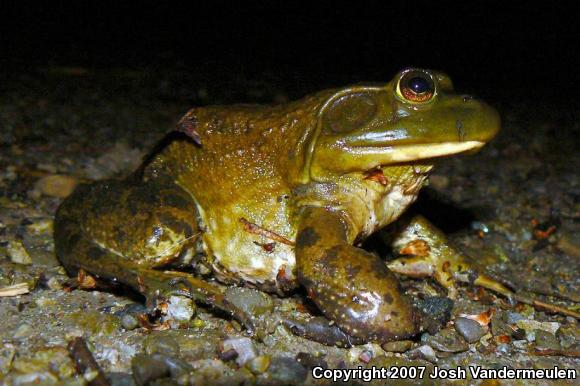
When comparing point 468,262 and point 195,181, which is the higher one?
point 195,181

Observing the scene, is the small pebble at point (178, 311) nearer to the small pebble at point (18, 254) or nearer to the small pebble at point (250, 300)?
the small pebble at point (250, 300)

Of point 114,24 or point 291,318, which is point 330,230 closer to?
point 291,318

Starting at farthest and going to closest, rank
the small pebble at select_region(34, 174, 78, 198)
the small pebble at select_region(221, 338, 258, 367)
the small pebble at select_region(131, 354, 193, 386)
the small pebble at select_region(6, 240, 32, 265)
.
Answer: the small pebble at select_region(34, 174, 78, 198), the small pebble at select_region(6, 240, 32, 265), the small pebble at select_region(221, 338, 258, 367), the small pebble at select_region(131, 354, 193, 386)

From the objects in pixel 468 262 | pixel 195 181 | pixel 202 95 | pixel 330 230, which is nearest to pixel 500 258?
pixel 468 262

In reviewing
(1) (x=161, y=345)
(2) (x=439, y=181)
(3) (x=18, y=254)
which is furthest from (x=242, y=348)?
(2) (x=439, y=181)

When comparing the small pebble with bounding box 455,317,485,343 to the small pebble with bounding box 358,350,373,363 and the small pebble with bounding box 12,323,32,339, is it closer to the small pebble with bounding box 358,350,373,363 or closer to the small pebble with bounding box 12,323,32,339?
the small pebble with bounding box 358,350,373,363

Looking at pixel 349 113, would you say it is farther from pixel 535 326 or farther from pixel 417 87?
pixel 535 326

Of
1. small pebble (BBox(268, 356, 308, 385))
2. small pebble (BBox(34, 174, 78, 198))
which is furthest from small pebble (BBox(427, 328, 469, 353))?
small pebble (BBox(34, 174, 78, 198))

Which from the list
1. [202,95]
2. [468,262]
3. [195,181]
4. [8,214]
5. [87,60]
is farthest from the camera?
[87,60]
